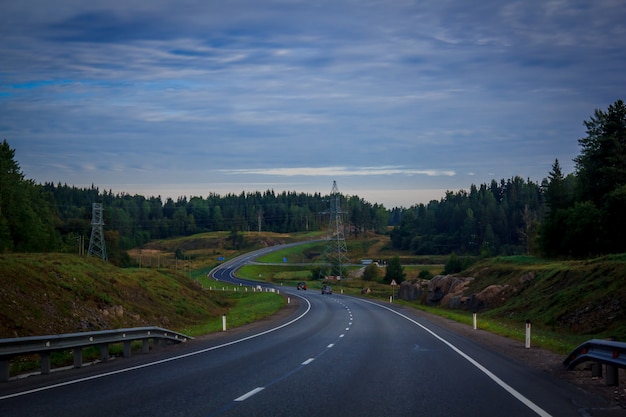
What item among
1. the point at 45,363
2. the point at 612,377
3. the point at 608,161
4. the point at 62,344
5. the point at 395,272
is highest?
the point at 608,161

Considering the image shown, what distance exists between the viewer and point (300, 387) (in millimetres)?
13031

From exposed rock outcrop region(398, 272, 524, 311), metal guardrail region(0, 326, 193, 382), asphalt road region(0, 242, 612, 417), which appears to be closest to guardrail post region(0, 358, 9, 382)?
metal guardrail region(0, 326, 193, 382)

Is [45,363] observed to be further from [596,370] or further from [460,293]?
[460,293]

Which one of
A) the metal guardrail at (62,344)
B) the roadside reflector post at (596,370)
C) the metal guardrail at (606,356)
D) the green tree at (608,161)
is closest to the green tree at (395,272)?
the green tree at (608,161)

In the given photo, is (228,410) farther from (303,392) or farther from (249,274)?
(249,274)

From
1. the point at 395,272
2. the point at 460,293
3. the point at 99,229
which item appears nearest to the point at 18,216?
the point at 99,229

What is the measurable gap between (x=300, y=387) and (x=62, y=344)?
6.36 meters

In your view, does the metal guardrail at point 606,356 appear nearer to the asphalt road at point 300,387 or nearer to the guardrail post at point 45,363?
the asphalt road at point 300,387

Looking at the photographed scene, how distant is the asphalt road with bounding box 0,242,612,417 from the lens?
34.4 ft

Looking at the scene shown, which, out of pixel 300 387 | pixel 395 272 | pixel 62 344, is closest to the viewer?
pixel 300 387

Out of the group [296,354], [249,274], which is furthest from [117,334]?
[249,274]

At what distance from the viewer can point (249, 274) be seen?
143 m

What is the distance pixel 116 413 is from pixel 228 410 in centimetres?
164

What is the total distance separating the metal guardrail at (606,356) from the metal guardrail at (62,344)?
11.7m
